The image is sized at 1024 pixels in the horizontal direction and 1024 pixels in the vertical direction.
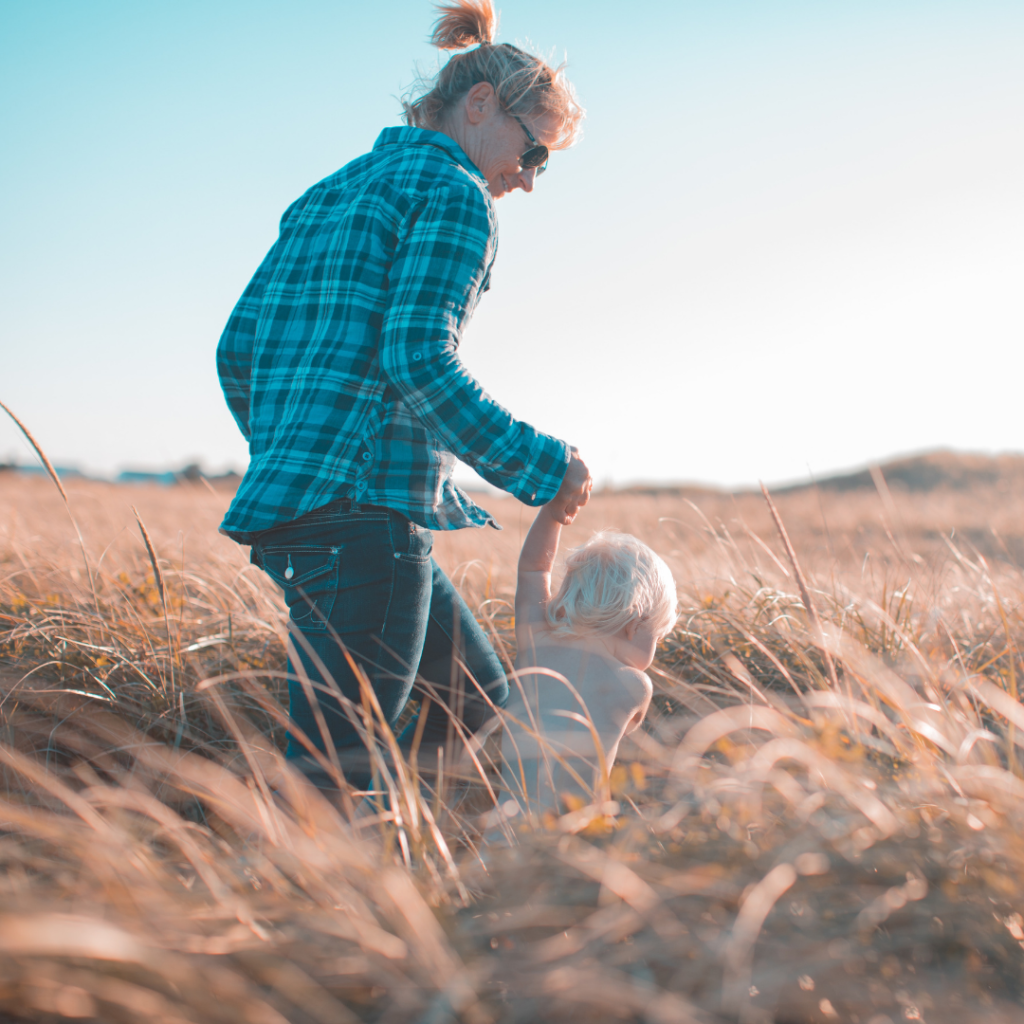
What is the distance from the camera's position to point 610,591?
1.78 metres

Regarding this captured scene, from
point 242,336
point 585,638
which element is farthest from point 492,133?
point 585,638

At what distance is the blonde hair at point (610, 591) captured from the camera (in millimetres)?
1780

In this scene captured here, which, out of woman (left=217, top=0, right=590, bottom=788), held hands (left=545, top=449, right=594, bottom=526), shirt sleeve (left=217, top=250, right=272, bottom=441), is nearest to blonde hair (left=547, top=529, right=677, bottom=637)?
held hands (left=545, top=449, right=594, bottom=526)

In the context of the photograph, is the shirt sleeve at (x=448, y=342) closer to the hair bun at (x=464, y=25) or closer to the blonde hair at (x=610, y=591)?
the blonde hair at (x=610, y=591)

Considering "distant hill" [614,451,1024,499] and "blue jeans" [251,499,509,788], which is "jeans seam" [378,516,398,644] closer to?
"blue jeans" [251,499,509,788]

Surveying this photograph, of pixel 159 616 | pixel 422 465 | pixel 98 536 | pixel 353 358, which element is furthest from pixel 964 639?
pixel 98 536

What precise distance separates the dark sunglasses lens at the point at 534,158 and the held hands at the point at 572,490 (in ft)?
2.64

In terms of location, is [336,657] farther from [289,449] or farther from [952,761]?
[952,761]

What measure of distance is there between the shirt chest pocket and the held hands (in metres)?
0.54

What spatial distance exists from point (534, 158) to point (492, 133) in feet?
0.44

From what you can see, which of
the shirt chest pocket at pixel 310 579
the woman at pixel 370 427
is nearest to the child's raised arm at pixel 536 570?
the woman at pixel 370 427

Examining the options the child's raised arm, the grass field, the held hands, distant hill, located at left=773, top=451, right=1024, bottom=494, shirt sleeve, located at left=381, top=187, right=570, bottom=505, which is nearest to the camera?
the grass field

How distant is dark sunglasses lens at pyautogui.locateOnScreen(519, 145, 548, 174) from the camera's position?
5.85 ft

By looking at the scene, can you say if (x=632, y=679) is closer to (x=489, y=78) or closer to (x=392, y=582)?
(x=392, y=582)
